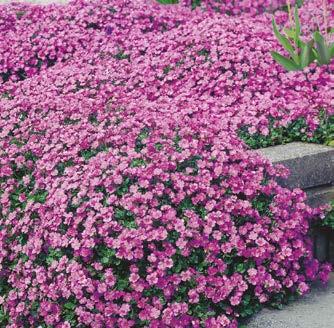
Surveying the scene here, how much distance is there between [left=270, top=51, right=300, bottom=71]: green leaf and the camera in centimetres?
545

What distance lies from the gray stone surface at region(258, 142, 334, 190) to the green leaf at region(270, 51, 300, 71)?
1197 mm

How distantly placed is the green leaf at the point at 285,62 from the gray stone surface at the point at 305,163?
3.93 ft

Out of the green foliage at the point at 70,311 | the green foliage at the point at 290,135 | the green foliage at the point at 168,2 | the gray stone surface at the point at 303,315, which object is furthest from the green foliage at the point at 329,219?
the green foliage at the point at 168,2

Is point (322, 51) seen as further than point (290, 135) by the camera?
Yes

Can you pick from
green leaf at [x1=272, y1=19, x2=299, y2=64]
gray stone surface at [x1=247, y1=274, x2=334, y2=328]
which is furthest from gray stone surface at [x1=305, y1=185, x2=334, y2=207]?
green leaf at [x1=272, y1=19, x2=299, y2=64]

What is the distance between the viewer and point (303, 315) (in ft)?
12.4

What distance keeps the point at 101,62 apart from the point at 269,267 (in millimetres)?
2850

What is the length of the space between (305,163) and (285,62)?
55.4 inches

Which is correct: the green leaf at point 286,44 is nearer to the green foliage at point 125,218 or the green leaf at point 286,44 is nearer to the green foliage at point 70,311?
the green foliage at point 125,218

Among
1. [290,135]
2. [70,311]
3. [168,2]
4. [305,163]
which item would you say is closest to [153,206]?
[70,311]

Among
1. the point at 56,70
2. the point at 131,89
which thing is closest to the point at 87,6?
the point at 56,70

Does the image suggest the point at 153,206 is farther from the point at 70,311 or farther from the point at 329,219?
the point at 329,219

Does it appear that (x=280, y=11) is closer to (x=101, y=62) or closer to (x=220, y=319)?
(x=101, y=62)

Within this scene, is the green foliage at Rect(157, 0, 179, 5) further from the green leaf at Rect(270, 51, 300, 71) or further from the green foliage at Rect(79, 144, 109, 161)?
the green foliage at Rect(79, 144, 109, 161)
